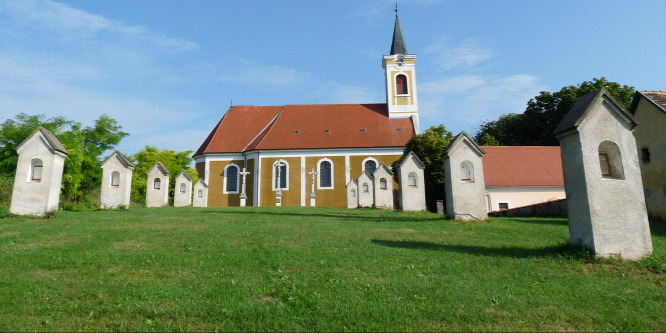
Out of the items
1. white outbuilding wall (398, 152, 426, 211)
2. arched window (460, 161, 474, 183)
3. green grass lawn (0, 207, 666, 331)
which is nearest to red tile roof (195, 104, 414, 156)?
white outbuilding wall (398, 152, 426, 211)

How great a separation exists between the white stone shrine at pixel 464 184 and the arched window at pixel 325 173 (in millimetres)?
23951

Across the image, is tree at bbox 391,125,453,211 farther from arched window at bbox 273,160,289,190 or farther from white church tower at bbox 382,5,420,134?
arched window at bbox 273,160,289,190

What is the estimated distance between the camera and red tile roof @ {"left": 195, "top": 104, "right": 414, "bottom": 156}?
37062 millimetres

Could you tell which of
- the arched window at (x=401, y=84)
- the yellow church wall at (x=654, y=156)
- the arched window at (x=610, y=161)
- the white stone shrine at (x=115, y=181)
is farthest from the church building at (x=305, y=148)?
the arched window at (x=610, y=161)

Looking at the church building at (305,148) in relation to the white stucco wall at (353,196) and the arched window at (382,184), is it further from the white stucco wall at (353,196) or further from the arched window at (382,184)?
the arched window at (382,184)

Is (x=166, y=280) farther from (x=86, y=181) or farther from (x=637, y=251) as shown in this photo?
(x=86, y=181)

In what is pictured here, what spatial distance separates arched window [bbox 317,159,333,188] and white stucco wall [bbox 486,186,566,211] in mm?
14638

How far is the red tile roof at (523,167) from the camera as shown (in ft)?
95.4

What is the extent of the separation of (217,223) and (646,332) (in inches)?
412

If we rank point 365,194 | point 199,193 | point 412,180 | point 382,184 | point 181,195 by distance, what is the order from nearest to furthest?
point 412,180, point 382,184, point 181,195, point 365,194, point 199,193

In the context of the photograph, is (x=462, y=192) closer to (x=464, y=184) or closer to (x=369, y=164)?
(x=464, y=184)

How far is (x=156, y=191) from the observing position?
2172 cm

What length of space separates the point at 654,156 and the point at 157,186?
24993mm

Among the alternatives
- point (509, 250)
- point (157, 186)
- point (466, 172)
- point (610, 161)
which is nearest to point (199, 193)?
point (157, 186)
